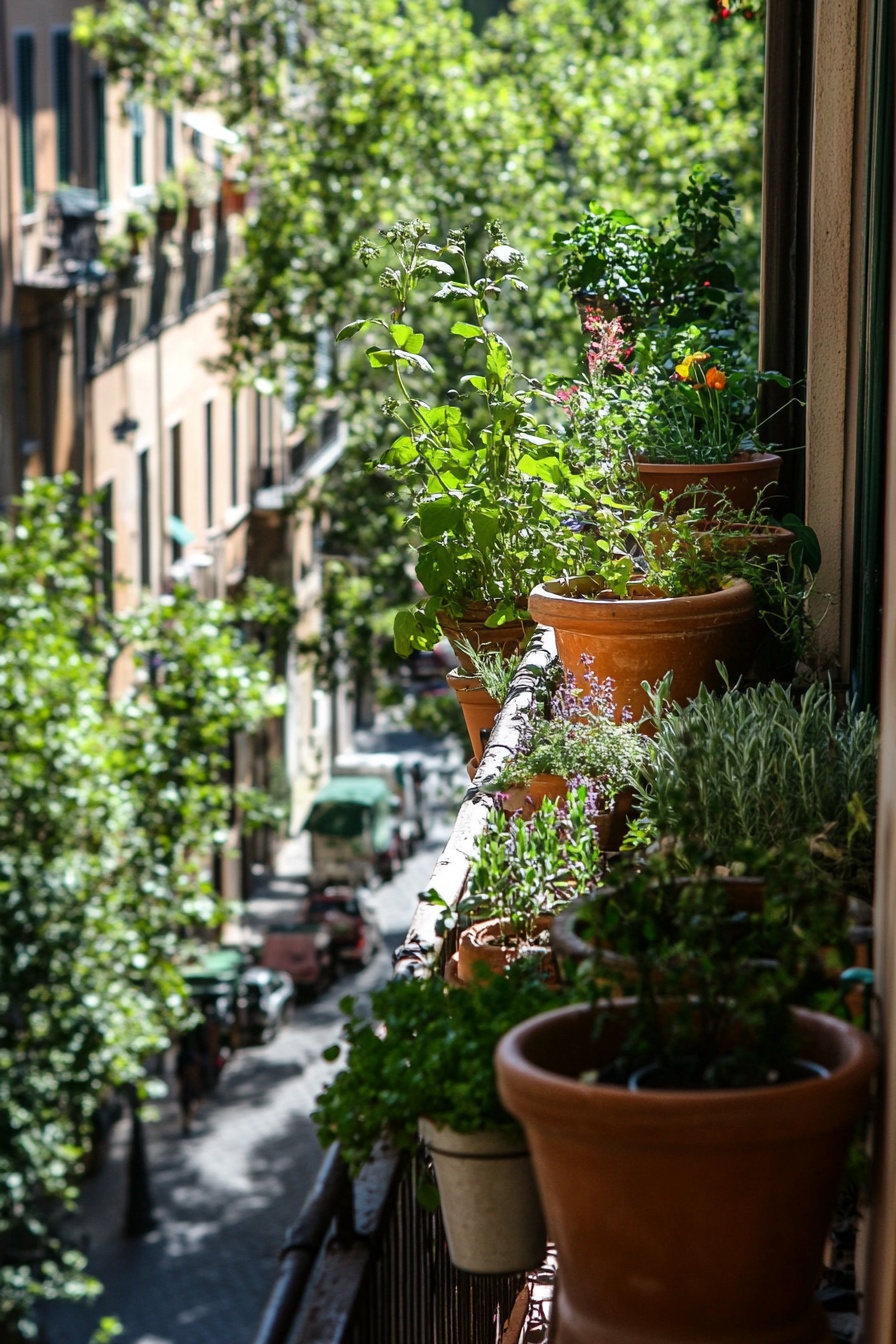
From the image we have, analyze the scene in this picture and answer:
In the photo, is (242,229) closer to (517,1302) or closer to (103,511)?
(103,511)

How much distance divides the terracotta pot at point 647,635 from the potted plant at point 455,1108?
1287 mm

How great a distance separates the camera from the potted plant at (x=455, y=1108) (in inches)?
89.4

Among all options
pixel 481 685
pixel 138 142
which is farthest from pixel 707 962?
pixel 138 142

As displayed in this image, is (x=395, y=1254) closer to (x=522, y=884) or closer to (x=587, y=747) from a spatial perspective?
(x=522, y=884)

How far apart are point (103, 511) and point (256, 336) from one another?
123 inches

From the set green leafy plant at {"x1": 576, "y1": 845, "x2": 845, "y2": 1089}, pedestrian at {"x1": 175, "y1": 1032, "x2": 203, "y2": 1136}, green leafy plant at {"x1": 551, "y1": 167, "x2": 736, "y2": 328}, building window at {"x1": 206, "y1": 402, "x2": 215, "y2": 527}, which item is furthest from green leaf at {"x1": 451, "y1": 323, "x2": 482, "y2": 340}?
building window at {"x1": 206, "y1": 402, "x2": 215, "y2": 527}

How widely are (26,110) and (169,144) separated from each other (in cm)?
598

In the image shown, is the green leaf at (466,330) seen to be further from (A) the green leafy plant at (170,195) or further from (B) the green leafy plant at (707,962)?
(A) the green leafy plant at (170,195)

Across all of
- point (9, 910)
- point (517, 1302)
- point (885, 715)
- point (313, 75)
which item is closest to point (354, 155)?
point (313, 75)

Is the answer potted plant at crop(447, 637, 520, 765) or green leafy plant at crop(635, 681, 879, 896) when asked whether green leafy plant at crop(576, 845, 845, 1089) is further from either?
potted plant at crop(447, 637, 520, 765)

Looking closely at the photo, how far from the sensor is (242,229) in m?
18.8

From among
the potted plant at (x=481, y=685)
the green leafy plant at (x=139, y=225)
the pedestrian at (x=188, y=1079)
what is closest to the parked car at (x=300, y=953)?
the pedestrian at (x=188, y=1079)

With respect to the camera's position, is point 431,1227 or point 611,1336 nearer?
point 611,1336

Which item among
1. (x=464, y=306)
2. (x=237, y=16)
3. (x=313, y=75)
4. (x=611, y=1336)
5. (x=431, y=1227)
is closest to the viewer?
(x=611, y=1336)
